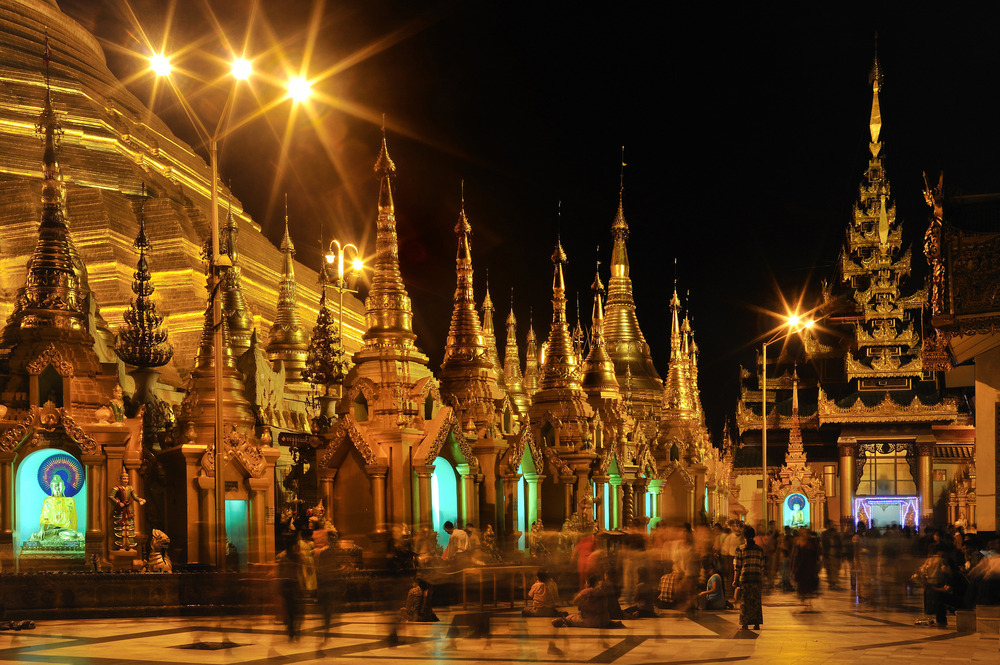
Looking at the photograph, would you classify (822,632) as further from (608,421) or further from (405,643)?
(608,421)

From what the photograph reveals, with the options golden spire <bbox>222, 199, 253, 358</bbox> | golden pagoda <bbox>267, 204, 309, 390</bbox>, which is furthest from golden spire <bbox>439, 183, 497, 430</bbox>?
golden pagoda <bbox>267, 204, 309, 390</bbox>

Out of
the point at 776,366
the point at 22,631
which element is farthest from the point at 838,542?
the point at 776,366

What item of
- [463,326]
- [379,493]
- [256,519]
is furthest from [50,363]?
[463,326]

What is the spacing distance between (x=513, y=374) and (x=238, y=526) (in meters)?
24.8

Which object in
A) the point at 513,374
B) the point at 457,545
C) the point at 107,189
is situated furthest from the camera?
the point at 513,374

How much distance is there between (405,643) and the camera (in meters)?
16.0

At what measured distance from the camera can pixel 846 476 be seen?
70312 millimetres

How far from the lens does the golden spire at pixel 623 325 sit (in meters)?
56.1

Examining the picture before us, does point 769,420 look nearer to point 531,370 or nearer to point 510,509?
point 531,370

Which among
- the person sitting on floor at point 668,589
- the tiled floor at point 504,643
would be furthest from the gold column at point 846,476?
the person sitting on floor at point 668,589

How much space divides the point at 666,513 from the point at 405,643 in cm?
3506

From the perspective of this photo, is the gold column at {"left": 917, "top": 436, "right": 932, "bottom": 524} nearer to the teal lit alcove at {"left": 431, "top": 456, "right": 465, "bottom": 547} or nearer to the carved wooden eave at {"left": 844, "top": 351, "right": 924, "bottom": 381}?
the carved wooden eave at {"left": 844, "top": 351, "right": 924, "bottom": 381}

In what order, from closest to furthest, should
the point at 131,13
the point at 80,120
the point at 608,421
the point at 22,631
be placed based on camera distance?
1. the point at 22,631
2. the point at 608,421
3. the point at 80,120
4. the point at 131,13

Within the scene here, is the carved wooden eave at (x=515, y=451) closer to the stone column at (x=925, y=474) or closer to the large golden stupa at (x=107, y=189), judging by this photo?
the large golden stupa at (x=107, y=189)
